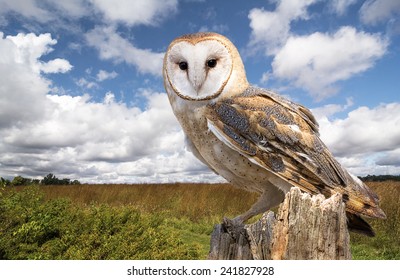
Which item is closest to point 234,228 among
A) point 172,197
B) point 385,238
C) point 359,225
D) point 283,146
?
point 283,146

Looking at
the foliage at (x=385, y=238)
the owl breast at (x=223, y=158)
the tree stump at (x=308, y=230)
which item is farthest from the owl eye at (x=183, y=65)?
the foliage at (x=385, y=238)

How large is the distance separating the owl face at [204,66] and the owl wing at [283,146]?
0.52 feet

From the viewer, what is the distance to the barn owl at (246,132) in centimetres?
306

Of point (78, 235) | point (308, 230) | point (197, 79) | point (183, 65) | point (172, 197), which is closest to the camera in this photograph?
point (308, 230)

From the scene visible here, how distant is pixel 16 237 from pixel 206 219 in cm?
646

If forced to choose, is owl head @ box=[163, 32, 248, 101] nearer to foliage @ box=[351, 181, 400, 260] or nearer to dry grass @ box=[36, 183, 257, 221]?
foliage @ box=[351, 181, 400, 260]

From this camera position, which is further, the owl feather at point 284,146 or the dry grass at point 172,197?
the dry grass at point 172,197

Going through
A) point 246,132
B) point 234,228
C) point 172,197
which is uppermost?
point 172,197

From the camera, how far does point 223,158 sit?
10.8ft

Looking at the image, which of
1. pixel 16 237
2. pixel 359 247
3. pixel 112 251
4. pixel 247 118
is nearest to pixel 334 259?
pixel 247 118

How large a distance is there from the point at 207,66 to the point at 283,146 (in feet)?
3.24

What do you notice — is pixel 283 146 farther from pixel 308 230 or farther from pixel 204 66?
pixel 204 66

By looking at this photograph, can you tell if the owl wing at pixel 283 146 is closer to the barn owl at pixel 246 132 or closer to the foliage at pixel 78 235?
the barn owl at pixel 246 132

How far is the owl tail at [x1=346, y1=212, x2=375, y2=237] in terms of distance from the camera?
3.18 m
